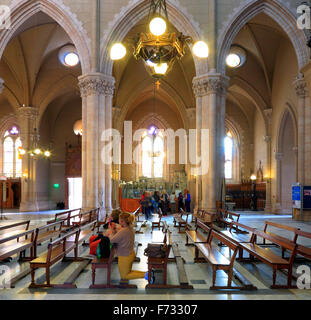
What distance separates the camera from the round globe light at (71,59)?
23.2 m

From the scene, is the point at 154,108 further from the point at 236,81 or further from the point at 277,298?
the point at 277,298

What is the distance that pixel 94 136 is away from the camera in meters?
15.1

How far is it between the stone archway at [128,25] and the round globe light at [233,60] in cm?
841

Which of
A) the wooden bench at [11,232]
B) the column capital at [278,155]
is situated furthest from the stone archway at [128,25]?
the column capital at [278,155]

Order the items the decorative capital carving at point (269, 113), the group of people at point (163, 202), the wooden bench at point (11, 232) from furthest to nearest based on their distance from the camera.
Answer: the decorative capital carving at point (269, 113) < the group of people at point (163, 202) < the wooden bench at point (11, 232)

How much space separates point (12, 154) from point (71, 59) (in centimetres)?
1103

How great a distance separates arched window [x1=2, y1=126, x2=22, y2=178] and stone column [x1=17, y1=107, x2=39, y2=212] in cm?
634

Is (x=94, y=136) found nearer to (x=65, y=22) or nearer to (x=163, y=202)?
(x=65, y=22)

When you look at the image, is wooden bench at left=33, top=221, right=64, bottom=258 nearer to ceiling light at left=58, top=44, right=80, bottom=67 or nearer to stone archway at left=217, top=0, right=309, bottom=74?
stone archway at left=217, top=0, right=309, bottom=74

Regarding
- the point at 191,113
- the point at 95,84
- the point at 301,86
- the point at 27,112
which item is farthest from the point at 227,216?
the point at 27,112

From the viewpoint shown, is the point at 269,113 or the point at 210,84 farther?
the point at 269,113

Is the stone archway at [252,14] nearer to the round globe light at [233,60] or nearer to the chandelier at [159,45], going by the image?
the round globe light at [233,60]

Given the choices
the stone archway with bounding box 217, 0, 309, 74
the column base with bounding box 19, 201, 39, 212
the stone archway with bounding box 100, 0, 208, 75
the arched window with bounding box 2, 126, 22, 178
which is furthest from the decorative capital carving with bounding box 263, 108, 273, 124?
the arched window with bounding box 2, 126, 22, 178
